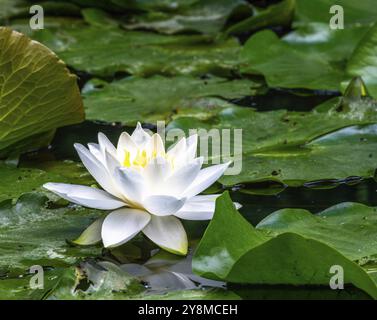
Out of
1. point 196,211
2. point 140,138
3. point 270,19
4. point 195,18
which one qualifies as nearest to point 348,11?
point 270,19

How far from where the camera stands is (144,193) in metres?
1.75

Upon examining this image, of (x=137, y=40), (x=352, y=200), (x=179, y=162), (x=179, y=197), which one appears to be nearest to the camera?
(x=179, y=197)

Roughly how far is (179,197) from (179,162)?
0.14m

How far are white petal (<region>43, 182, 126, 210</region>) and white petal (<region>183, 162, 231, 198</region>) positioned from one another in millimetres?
143

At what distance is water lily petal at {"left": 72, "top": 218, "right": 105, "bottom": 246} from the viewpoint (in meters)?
1.75

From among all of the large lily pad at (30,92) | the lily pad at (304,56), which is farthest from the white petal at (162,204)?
the lily pad at (304,56)

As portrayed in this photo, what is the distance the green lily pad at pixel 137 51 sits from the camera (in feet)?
10.6

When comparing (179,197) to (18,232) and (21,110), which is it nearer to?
(18,232)

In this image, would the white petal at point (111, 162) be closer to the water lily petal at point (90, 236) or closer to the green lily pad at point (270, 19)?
the water lily petal at point (90, 236)

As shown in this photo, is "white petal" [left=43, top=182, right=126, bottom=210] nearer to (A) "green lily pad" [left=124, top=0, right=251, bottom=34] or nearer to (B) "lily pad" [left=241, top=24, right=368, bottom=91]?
(B) "lily pad" [left=241, top=24, right=368, bottom=91]

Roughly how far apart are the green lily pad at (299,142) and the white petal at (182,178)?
1.03ft

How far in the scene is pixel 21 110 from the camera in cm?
219

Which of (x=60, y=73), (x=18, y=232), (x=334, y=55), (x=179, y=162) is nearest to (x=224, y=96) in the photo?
(x=334, y=55)

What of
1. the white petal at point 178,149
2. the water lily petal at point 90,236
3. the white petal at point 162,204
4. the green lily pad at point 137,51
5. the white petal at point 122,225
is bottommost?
the water lily petal at point 90,236
